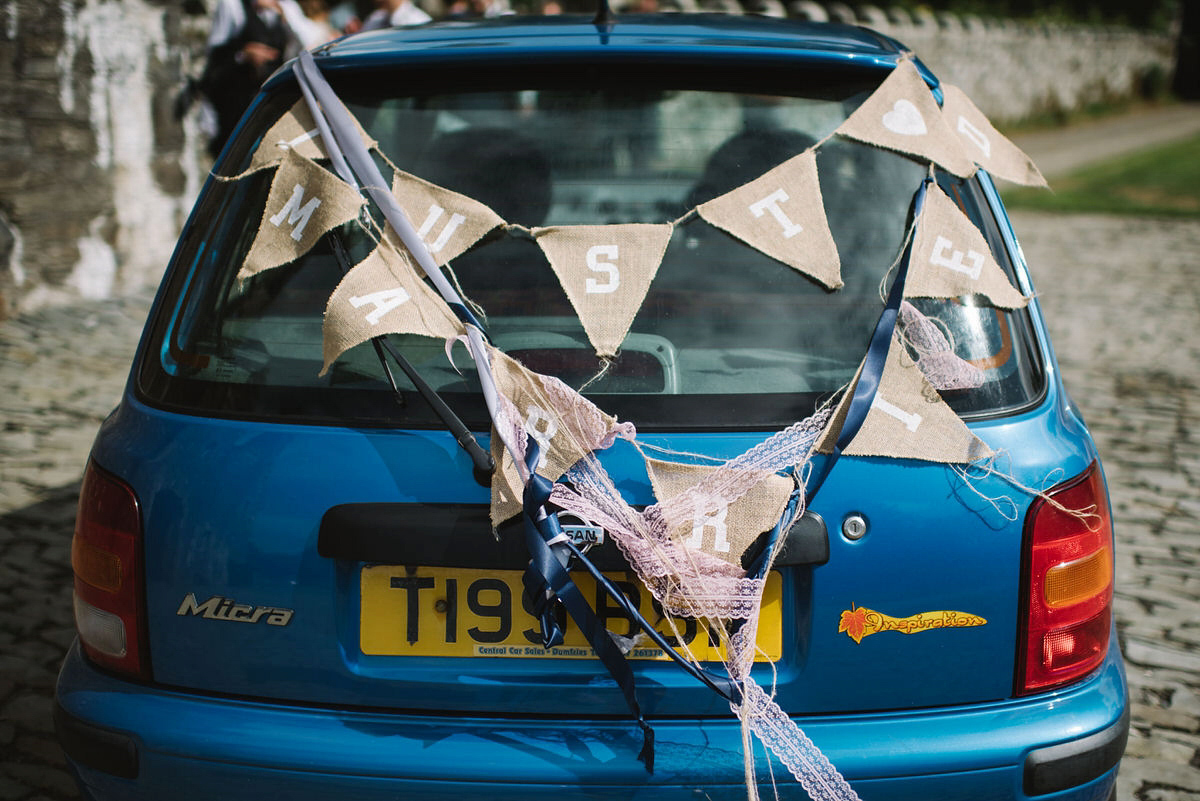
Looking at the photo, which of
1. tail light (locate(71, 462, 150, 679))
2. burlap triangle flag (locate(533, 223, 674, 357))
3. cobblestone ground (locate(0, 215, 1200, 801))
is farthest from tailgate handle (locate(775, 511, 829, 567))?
cobblestone ground (locate(0, 215, 1200, 801))

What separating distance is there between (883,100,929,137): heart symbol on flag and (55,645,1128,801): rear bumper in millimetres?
1060

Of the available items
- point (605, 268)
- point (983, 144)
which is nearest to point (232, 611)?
point (605, 268)

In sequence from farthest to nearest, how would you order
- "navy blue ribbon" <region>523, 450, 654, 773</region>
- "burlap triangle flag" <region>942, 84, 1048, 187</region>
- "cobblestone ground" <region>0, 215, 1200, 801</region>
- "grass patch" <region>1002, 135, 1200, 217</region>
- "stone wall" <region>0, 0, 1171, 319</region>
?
"grass patch" <region>1002, 135, 1200, 217</region> → "stone wall" <region>0, 0, 1171, 319</region> → "cobblestone ground" <region>0, 215, 1200, 801</region> → "burlap triangle flag" <region>942, 84, 1048, 187</region> → "navy blue ribbon" <region>523, 450, 654, 773</region>

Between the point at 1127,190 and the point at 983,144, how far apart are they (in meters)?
15.9

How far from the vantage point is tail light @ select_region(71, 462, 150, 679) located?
1.97m

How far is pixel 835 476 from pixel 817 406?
13 centimetres

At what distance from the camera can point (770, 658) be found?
1870 millimetres

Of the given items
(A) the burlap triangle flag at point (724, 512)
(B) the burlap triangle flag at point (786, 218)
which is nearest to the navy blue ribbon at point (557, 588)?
(A) the burlap triangle flag at point (724, 512)

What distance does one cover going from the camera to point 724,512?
1.83 meters

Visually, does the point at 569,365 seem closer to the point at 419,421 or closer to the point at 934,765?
the point at 419,421

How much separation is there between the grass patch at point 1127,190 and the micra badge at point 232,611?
12.7 m

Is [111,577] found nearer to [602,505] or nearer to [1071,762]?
[602,505]

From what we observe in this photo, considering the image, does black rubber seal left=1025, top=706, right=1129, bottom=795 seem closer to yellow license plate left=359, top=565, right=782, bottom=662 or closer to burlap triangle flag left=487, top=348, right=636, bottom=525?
yellow license plate left=359, top=565, right=782, bottom=662

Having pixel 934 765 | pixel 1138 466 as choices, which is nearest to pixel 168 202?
pixel 1138 466
